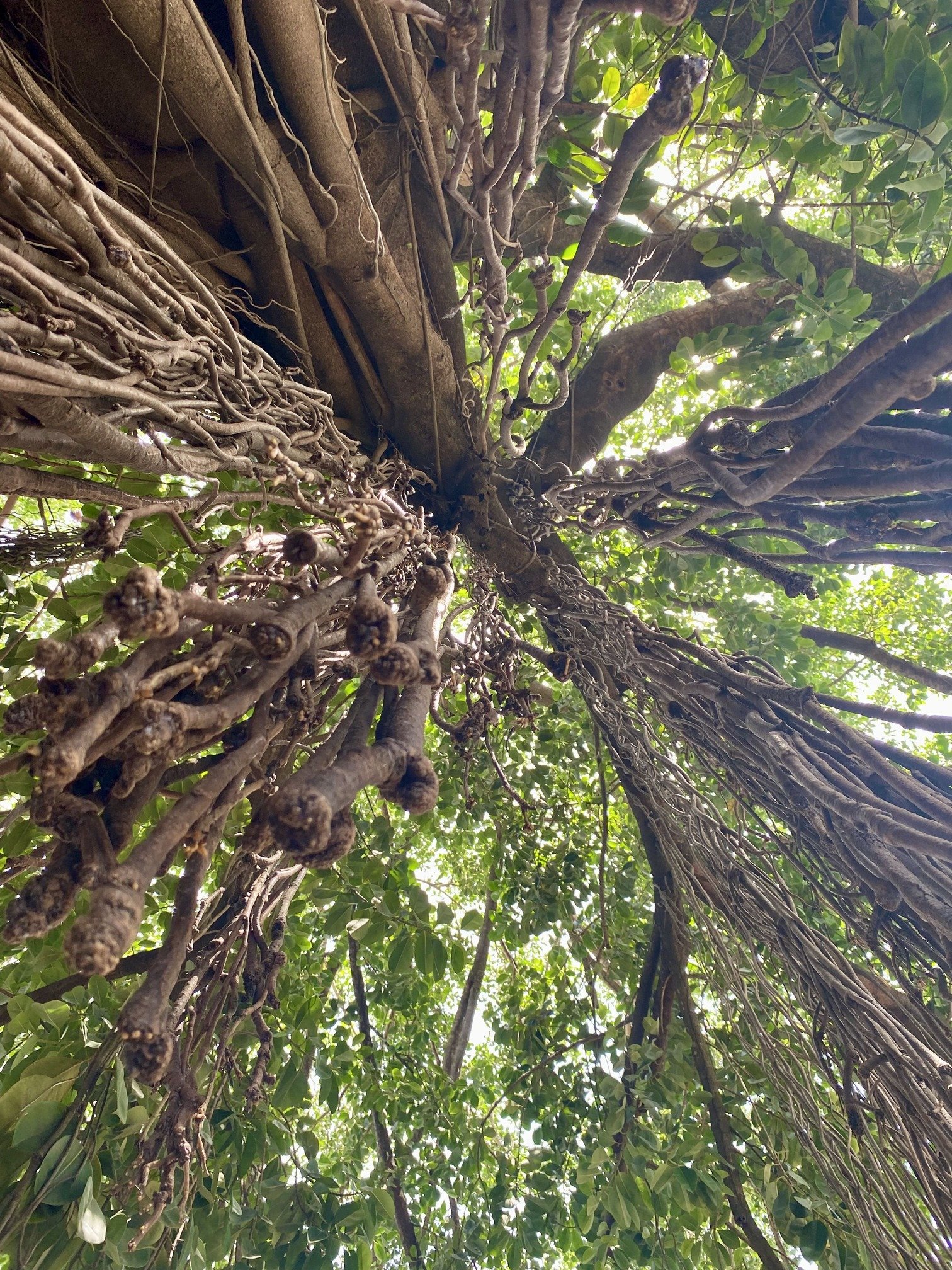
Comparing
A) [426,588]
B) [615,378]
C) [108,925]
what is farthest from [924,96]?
[108,925]

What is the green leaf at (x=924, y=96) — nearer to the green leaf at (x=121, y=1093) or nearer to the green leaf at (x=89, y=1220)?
the green leaf at (x=121, y=1093)

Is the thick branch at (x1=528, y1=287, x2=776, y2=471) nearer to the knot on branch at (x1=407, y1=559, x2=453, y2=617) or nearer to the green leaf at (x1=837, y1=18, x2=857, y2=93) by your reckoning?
the green leaf at (x1=837, y1=18, x2=857, y2=93)

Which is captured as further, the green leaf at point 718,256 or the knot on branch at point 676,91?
the green leaf at point 718,256

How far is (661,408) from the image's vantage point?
380 centimetres

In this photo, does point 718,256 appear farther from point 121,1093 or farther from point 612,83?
point 121,1093

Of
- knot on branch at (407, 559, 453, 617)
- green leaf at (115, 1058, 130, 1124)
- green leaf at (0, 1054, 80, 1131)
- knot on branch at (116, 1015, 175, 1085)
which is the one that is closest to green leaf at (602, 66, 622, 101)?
knot on branch at (407, 559, 453, 617)

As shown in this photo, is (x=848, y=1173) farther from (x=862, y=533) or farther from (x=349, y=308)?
(x=349, y=308)

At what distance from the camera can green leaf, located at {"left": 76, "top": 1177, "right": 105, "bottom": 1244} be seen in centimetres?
79

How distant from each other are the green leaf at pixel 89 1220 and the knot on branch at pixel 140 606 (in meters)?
0.83

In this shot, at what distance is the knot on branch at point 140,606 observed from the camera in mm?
436

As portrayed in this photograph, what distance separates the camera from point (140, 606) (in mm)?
442

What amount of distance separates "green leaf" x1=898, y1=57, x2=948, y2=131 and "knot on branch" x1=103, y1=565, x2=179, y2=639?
1.55 metres

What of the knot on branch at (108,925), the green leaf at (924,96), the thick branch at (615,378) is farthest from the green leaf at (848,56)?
the knot on branch at (108,925)

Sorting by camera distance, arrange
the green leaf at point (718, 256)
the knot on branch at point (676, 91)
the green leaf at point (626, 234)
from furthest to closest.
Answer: the green leaf at point (718, 256), the green leaf at point (626, 234), the knot on branch at point (676, 91)
